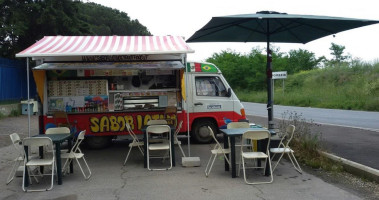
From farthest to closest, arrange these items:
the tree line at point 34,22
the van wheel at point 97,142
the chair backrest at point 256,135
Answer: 1. the tree line at point 34,22
2. the van wheel at point 97,142
3. the chair backrest at point 256,135

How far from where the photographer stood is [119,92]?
9.94 metres

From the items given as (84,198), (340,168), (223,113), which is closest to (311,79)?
(223,113)

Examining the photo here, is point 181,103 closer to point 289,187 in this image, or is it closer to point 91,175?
point 91,175

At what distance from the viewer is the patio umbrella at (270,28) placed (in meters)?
7.64

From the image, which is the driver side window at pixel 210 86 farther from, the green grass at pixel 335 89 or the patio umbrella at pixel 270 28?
the green grass at pixel 335 89

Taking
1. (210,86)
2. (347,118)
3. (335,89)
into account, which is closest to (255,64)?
(335,89)

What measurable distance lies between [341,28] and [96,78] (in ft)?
21.1

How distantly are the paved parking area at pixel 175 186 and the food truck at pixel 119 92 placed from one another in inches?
78.0

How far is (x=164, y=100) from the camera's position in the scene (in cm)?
1013

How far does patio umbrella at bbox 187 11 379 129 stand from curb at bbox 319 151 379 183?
1.90m

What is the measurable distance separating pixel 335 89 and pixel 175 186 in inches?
1317

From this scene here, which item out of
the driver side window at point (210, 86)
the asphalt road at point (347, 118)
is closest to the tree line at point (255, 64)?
the asphalt road at point (347, 118)

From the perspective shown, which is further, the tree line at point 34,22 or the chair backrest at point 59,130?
the tree line at point 34,22

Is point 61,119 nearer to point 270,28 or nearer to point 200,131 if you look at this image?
point 200,131
